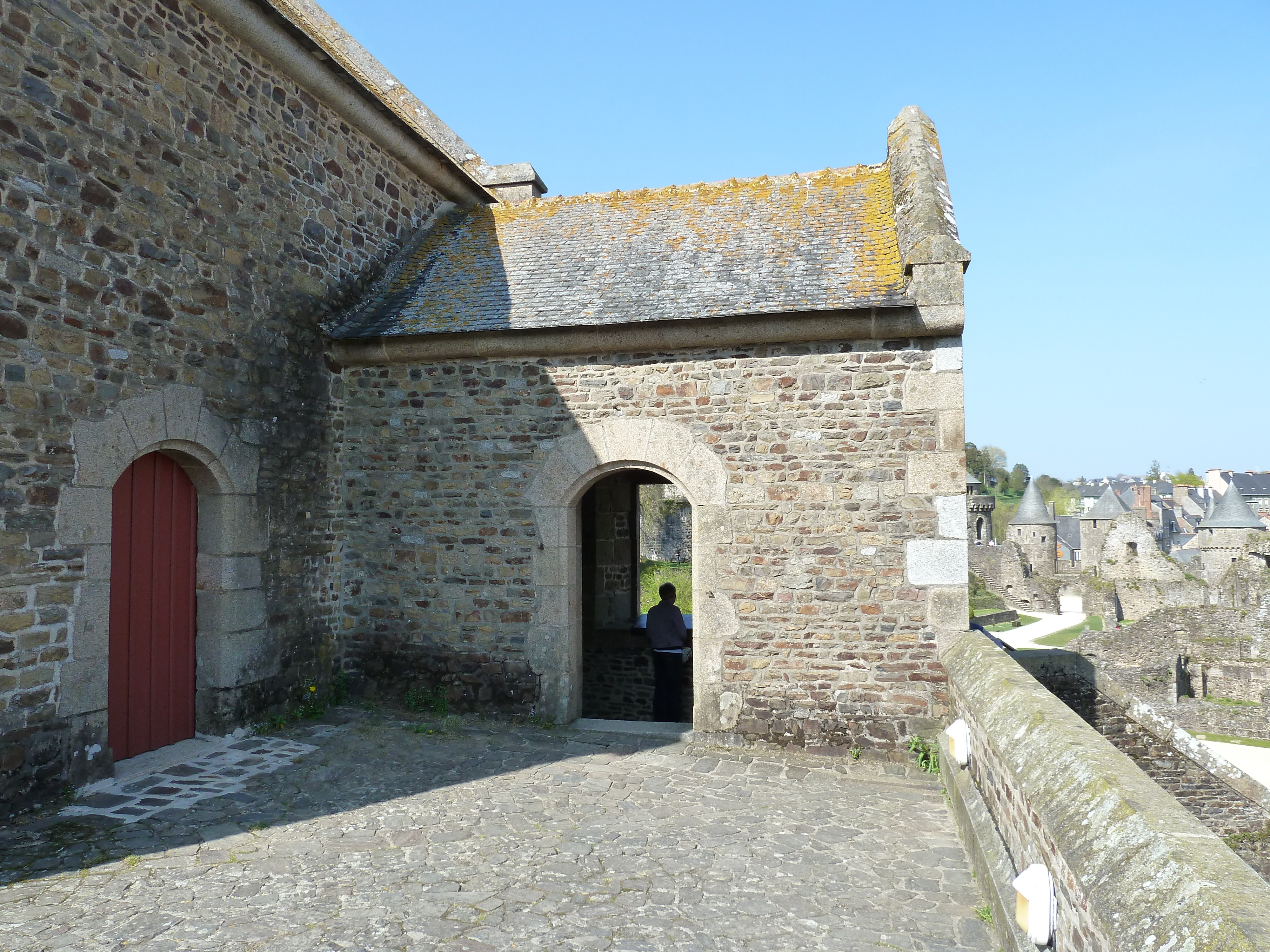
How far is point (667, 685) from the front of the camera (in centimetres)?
880

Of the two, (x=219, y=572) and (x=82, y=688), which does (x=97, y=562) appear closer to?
(x=82, y=688)

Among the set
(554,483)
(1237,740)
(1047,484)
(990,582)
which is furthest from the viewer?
(1047,484)

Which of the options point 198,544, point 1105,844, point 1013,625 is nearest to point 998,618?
point 1013,625

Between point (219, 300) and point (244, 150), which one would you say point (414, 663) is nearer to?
point (219, 300)

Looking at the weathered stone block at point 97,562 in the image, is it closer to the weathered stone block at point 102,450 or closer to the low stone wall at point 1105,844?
the weathered stone block at point 102,450

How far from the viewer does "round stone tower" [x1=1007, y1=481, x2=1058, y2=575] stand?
4534 centimetres

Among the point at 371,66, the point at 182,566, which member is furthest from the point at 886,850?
the point at 371,66

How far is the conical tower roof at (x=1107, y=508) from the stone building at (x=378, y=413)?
4765 centimetres

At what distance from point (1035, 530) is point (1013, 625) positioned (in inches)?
777

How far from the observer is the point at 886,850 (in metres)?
4.60

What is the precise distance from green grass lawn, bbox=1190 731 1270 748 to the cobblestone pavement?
51.4 ft

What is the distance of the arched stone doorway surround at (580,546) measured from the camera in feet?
21.7

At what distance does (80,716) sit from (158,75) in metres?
4.35

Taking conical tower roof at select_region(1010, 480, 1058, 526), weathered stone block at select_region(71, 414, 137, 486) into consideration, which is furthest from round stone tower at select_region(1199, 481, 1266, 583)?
weathered stone block at select_region(71, 414, 137, 486)
